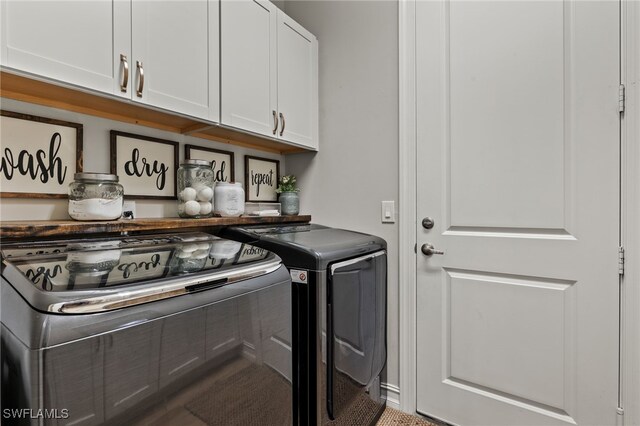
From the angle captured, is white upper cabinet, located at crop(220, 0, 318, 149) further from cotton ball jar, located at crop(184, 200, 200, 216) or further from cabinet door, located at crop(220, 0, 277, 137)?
cotton ball jar, located at crop(184, 200, 200, 216)

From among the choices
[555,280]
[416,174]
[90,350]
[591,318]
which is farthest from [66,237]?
[591,318]

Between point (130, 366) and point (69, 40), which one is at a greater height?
point (69, 40)

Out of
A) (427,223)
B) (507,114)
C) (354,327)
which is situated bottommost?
(354,327)

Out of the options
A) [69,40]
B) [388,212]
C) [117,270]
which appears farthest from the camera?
[388,212]

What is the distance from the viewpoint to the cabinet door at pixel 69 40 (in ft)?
3.11

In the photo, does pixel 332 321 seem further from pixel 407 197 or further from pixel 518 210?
pixel 518 210

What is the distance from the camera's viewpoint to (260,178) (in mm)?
2123

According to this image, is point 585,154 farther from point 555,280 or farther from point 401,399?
point 401,399

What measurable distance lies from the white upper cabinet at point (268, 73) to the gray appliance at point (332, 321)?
1.91 feet

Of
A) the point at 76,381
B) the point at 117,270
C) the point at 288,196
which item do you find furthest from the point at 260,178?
the point at 76,381

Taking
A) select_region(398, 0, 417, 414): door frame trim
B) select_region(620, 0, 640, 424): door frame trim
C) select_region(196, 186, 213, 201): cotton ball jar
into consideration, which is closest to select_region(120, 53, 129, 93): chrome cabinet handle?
select_region(196, 186, 213, 201): cotton ball jar

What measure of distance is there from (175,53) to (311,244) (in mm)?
942

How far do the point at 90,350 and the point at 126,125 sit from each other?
112 centimetres

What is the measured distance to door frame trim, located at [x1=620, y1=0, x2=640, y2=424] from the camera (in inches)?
51.1
